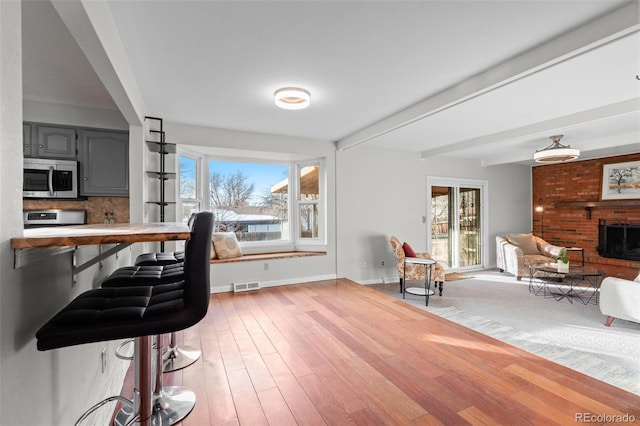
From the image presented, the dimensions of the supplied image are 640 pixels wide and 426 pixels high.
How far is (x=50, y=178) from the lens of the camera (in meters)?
2.99

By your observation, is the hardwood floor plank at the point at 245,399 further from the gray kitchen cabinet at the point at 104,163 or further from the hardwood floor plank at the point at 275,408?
the gray kitchen cabinet at the point at 104,163

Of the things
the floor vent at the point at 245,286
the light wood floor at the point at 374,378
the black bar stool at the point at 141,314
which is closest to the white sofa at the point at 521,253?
the light wood floor at the point at 374,378

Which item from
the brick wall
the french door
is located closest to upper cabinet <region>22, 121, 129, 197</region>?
the french door

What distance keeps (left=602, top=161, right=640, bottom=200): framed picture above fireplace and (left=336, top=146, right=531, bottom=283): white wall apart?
250cm

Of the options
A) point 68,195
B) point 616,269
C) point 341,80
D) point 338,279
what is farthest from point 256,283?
point 616,269

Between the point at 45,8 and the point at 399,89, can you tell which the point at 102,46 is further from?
the point at 399,89

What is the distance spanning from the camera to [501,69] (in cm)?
240

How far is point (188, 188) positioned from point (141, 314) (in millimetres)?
3601

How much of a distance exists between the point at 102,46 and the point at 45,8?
20.9 inches

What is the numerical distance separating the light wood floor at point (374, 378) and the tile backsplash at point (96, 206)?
1745 millimetres

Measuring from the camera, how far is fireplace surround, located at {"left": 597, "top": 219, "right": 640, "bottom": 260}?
545 cm

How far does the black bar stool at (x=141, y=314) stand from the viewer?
0.96m

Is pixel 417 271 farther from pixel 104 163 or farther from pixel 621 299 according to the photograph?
pixel 104 163

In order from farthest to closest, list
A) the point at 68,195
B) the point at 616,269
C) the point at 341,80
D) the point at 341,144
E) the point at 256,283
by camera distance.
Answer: the point at 616,269, the point at 341,144, the point at 256,283, the point at 68,195, the point at 341,80
